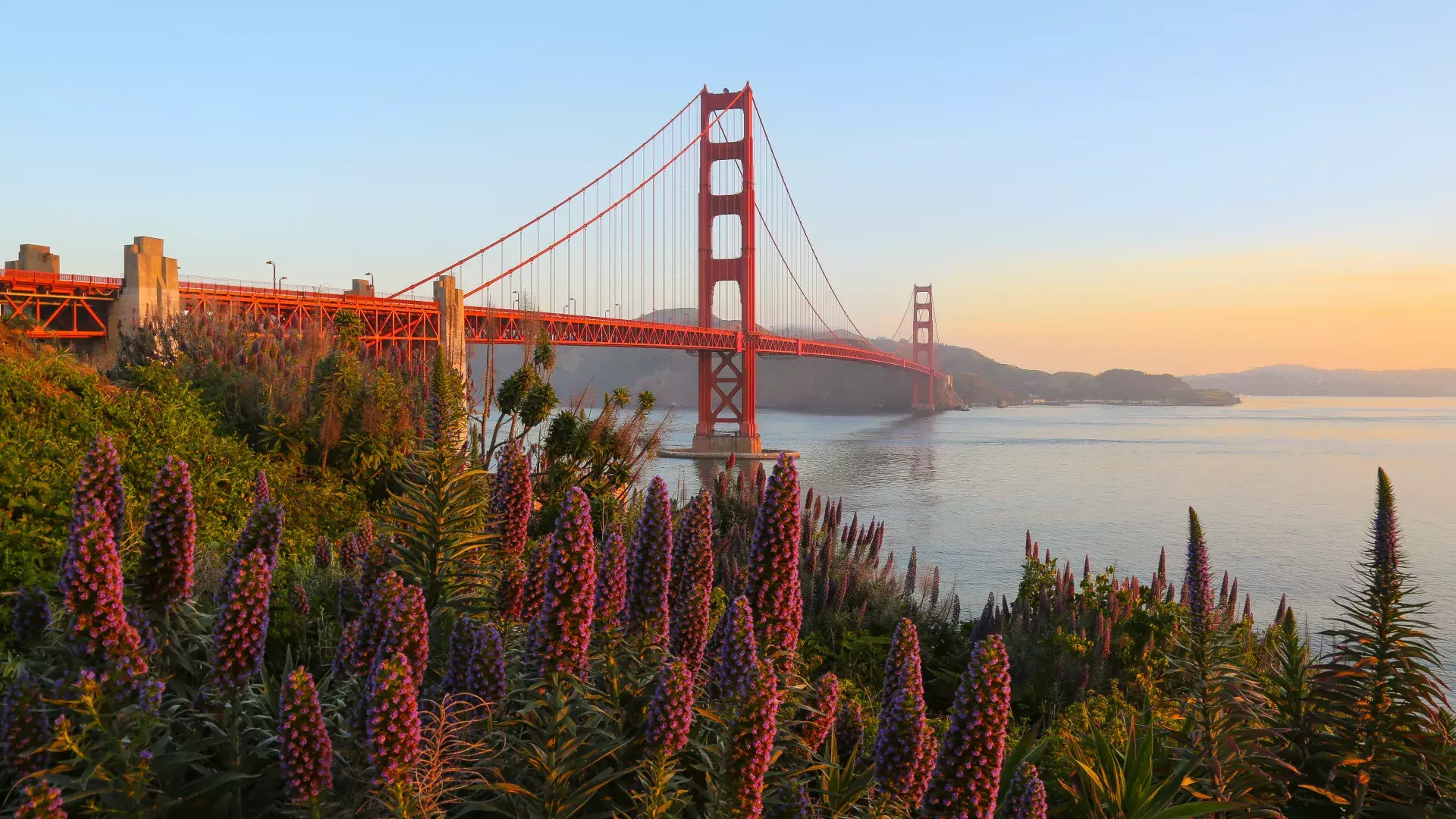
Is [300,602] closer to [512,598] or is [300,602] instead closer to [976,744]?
[512,598]

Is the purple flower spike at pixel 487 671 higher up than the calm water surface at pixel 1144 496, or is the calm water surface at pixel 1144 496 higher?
the purple flower spike at pixel 487 671

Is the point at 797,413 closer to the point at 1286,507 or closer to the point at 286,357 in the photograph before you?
the point at 1286,507

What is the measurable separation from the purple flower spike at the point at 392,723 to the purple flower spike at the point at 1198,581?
2.30 meters

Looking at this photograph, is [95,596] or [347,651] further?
[347,651]

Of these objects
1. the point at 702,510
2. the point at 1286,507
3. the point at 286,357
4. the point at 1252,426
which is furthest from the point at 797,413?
the point at 702,510

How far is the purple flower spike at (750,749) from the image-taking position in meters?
1.81

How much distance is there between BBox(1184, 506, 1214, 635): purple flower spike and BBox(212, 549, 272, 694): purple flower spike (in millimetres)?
2734

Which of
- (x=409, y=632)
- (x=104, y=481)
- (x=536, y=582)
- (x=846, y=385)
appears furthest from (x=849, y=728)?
(x=846, y=385)

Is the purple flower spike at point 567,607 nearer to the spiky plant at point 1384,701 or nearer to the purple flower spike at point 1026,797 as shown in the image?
the purple flower spike at point 1026,797

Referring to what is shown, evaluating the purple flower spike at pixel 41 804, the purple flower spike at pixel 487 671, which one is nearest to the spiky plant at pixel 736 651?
the purple flower spike at pixel 487 671

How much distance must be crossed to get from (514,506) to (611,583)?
1.18 meters

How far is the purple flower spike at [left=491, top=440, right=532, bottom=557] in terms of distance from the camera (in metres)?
3.53

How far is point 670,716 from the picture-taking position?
6.34 feet

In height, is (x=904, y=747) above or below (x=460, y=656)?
below
